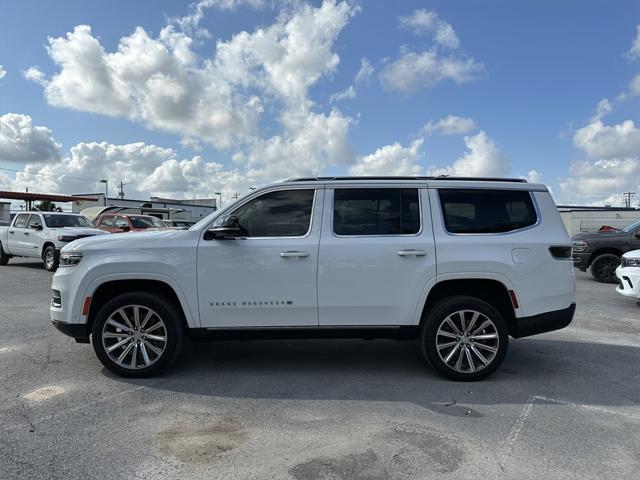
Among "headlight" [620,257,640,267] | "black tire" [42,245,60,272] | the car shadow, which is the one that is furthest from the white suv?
"black tire" [42,245,60,272]

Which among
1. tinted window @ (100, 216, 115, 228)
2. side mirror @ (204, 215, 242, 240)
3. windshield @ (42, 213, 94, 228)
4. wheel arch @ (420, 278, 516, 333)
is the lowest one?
wheel arch @ (420, 278, 516, 333)

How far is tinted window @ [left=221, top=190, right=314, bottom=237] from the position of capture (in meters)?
4.71

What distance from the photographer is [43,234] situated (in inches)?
566

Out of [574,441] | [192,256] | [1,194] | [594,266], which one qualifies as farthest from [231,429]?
[1,194]

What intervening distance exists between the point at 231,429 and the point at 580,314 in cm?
671

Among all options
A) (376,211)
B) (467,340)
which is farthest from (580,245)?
(376,211)

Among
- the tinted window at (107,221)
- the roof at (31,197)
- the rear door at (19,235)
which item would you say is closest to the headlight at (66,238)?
the rear door at (19,235)

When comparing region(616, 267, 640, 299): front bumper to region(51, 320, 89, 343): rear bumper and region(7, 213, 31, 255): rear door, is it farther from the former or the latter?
region(7, 213, 31, 255): rear door

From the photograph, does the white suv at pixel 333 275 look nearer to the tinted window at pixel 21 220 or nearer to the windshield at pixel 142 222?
the tinted window at pixel 21 220

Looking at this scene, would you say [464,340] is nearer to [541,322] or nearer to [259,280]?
[541,322]

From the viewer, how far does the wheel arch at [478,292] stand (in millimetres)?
4719

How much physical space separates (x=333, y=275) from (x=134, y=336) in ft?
6.63

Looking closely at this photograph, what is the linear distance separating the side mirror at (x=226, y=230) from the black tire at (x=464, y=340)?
2.01m

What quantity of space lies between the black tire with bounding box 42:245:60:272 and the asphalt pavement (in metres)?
8.84
